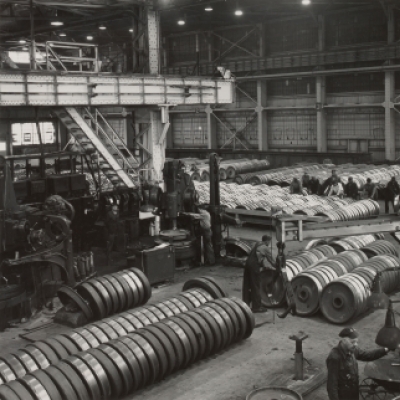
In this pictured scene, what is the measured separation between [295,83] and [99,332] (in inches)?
1321

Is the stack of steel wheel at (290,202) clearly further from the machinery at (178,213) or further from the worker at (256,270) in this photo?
the worker at (256,270)

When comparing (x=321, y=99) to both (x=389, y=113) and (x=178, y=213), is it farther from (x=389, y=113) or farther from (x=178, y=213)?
(x=178, y=213)

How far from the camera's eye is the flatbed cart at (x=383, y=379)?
29.4 feet

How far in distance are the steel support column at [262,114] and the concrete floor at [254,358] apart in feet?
95.0

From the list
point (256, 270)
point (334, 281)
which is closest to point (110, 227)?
point (256, 270)

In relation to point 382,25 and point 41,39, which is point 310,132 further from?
point 41,39

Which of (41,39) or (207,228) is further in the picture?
(41,39)

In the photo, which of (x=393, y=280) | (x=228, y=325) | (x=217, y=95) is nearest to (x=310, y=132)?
(x=217, y=95)

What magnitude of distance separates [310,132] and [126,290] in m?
29.3

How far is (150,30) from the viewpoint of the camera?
76.5ft

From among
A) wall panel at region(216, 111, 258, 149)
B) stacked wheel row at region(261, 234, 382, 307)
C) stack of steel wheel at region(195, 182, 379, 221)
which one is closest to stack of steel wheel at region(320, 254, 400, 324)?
stacked wheel row at region(261, 234, 382, 307)

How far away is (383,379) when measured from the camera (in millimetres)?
8953

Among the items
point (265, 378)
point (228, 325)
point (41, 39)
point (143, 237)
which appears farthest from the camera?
point (41, 39)

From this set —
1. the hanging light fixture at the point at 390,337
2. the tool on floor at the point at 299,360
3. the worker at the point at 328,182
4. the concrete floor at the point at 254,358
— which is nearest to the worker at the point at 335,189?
the worker at the point at 328,182
